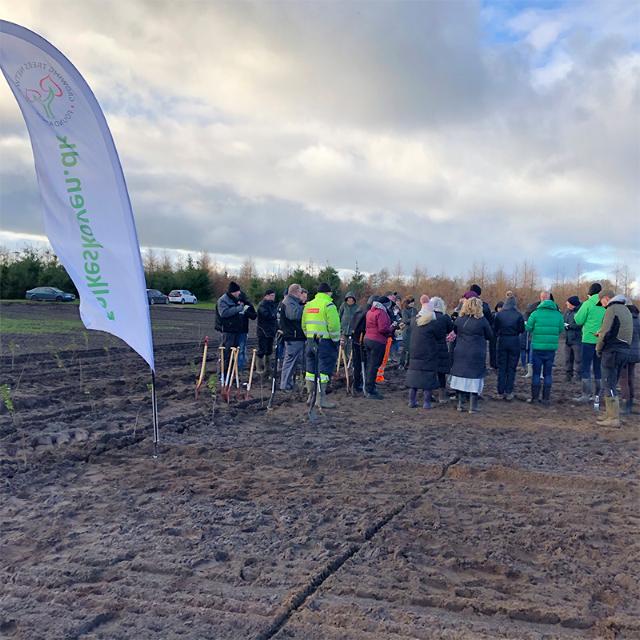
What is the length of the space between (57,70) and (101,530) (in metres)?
4.49

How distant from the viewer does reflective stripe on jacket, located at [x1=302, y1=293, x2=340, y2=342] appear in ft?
34.2

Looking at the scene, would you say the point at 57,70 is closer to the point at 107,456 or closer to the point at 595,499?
the point at 107,456

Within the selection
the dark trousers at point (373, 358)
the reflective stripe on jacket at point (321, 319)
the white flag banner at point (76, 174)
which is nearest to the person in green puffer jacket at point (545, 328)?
the dark trousers at point (373, 358)

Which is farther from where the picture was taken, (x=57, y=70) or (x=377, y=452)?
(x=377, y=452)

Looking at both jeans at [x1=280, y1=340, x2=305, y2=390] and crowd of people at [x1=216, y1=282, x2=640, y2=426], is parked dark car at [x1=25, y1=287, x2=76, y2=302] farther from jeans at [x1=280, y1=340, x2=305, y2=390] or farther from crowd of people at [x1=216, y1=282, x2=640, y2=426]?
jeans at [x1=280, y1=340, x2=305, y2=390]

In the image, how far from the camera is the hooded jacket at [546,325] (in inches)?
449

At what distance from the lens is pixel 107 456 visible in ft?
24.1

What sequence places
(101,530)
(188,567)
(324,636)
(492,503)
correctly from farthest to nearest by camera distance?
(492,503) → (101,530) → (188,567) → (324,636)

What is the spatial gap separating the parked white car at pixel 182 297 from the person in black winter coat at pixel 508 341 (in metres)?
47.1

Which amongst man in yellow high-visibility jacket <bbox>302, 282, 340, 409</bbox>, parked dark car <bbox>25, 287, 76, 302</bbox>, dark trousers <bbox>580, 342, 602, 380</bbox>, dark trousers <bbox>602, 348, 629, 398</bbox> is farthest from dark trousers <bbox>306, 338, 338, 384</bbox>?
parked dark car <bbox>25, 287, 76, 302</bbox>

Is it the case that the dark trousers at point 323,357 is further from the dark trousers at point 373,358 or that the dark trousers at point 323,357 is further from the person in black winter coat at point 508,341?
the person in black winter coat at point 508,341

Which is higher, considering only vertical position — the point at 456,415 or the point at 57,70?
the point at 57,70

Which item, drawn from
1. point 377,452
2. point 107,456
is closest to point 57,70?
point 107,456

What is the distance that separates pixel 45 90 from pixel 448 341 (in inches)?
313
